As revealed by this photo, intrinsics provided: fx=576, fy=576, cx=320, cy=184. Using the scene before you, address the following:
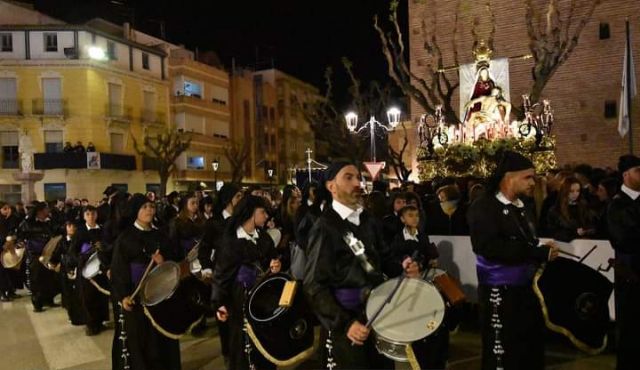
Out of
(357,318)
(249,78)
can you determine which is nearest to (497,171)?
(357,318)

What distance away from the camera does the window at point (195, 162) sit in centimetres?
4941

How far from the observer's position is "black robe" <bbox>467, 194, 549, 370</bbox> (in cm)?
462

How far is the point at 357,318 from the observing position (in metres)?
3.83

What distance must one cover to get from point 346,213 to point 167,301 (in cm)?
296

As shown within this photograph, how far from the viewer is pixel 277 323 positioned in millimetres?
5141

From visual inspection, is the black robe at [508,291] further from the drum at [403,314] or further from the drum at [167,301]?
the drum at [167,301]

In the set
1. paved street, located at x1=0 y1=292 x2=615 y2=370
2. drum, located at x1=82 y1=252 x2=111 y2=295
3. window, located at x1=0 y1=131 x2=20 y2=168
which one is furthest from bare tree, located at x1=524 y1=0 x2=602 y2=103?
window, located at x1=0 y1=131 x2=20 y2=168

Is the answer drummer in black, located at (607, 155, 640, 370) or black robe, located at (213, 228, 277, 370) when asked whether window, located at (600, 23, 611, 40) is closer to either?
drummer in black, located at (607, 155, 640, 370)

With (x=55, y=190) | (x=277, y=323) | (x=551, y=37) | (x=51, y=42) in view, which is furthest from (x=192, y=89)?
(x=277, y=323)

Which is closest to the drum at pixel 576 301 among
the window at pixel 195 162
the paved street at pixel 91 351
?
the paved street at pixel 91 351

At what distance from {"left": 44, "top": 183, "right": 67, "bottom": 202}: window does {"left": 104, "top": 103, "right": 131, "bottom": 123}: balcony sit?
5636 millimetres

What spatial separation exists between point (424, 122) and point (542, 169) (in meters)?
3.42

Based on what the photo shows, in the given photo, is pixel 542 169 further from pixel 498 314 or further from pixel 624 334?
pixel 498 314

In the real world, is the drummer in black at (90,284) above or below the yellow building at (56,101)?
below
